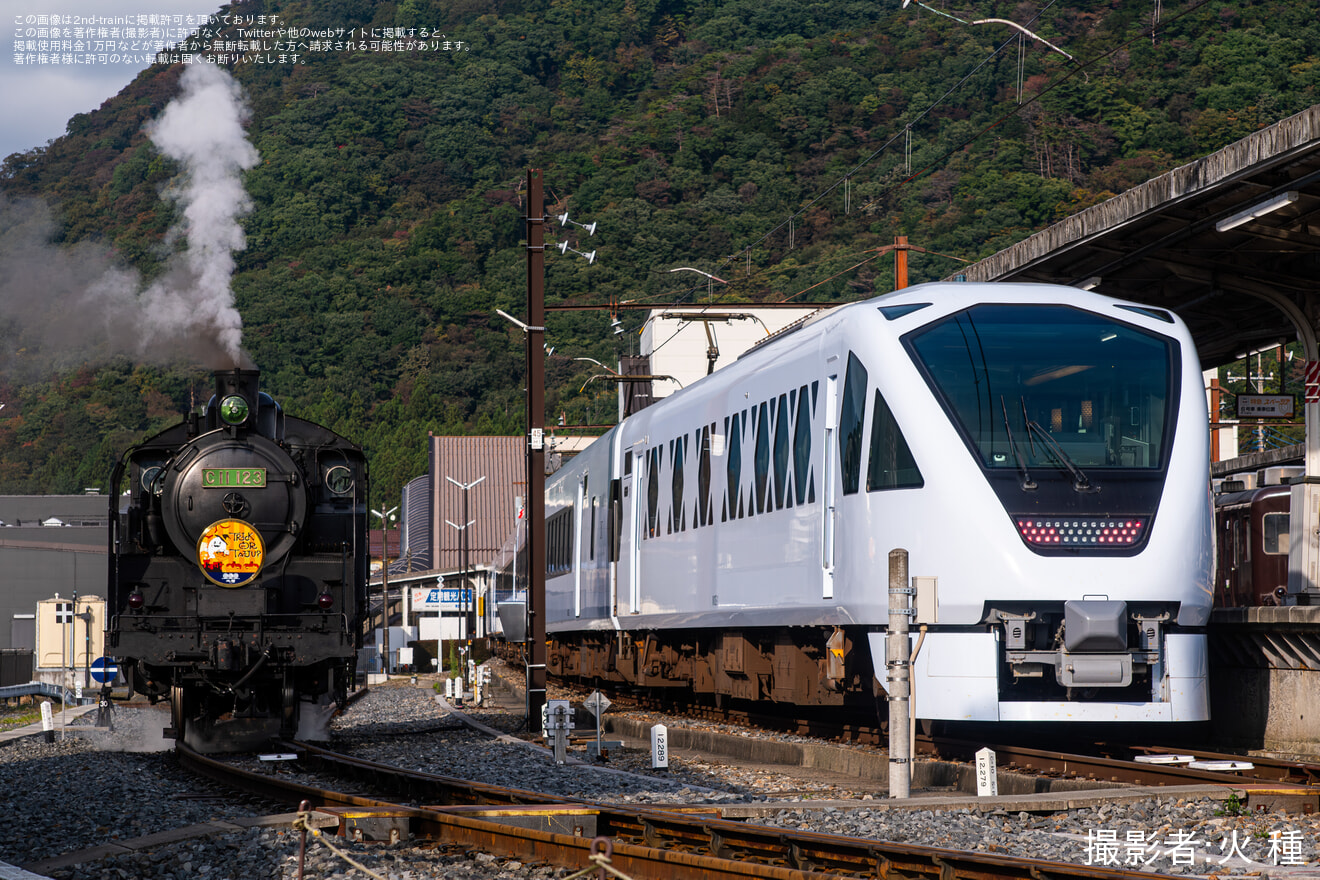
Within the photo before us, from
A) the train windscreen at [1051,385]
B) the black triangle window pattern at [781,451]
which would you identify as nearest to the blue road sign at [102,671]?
the black triangle window pattern at [781,451]

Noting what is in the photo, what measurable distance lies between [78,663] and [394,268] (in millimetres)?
17201

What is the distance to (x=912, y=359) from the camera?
1261 cm

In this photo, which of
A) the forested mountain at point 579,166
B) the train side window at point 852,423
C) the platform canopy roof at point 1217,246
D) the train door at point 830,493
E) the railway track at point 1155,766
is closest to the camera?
the railway track at point 1155,766

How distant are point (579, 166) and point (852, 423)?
241 feet

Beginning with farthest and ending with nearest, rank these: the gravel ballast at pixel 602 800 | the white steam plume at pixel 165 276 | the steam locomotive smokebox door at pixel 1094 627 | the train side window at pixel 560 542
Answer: the train side window at pixel 560 542 < the white steam plume at pixel 165 276 < the steam locomotive smokebox door at pixel 1094 627 < the gravel ballast at pixel 602 800

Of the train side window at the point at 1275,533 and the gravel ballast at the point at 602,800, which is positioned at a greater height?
the train side window at the point at 1275,533

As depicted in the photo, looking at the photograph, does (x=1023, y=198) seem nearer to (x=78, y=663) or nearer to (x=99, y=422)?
(x=78, y=663)

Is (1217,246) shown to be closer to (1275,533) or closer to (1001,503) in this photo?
(1275,533)

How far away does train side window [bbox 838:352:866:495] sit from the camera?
42.9 ft

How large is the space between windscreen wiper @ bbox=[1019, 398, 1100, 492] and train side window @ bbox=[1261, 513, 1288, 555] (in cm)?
732

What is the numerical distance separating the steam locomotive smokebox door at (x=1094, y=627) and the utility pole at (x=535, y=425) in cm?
931

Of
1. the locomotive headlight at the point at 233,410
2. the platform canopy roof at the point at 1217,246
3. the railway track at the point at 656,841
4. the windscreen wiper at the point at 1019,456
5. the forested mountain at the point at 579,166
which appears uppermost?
the forested mountain at the point at 579,166

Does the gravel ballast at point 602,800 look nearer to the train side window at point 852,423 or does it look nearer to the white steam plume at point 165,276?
the train side window at point 852,423

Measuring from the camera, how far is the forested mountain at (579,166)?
27000mm
